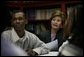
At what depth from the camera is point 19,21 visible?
995 mm

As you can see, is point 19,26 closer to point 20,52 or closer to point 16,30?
point 16,30

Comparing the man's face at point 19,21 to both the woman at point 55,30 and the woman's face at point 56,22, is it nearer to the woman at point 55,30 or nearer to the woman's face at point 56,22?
the woman at point 55,30

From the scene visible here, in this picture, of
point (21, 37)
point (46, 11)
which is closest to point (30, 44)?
point (21, 37)

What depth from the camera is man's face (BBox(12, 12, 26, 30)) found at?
964 mm

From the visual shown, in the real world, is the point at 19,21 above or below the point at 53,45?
above

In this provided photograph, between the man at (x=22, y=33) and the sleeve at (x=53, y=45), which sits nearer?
the man at (x=22, y=33)

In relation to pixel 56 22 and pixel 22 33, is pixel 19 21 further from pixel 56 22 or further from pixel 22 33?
pixel 56 22

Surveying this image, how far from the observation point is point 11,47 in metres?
0.63

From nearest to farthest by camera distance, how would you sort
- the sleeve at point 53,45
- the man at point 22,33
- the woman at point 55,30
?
the man at point 22,33
the sleeve at point 53,45
the woman at point 55,30

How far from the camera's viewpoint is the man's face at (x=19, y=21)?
3.16ft

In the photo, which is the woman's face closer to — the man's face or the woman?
the woman

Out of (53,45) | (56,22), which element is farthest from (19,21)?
(56,22)

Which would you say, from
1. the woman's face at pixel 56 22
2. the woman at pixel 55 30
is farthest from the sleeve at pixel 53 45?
the woman's face at pixel 56 22

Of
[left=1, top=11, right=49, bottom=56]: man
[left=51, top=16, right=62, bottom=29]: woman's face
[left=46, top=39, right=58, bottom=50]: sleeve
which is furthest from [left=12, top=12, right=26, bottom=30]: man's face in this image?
[left=51, top=16, right=62, bottom=29]: woman's face
